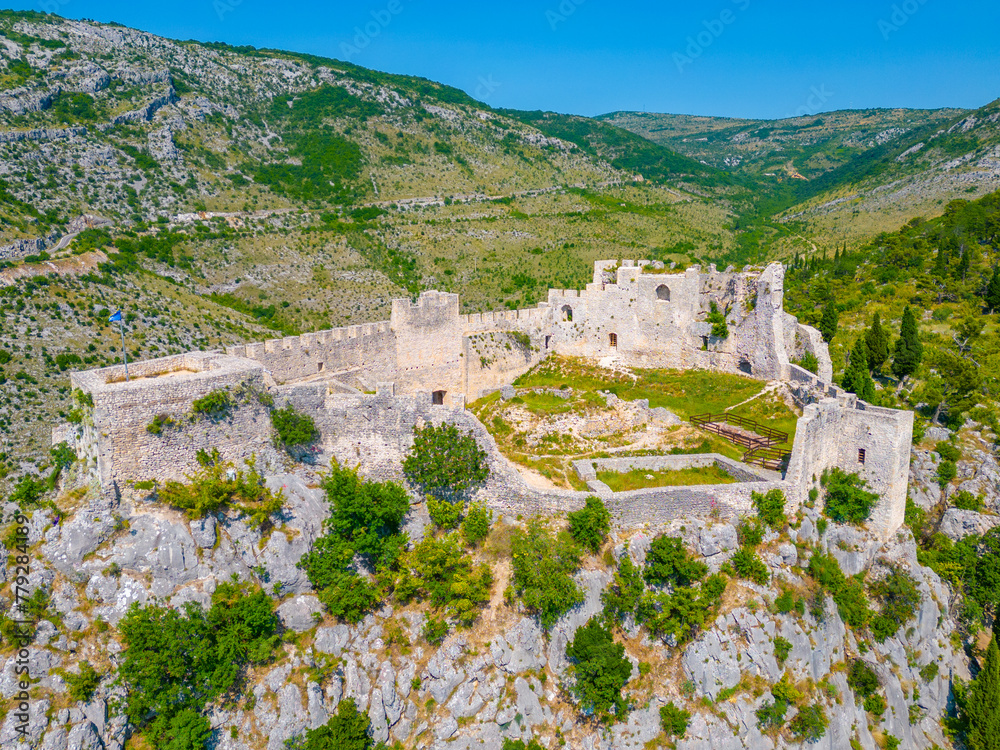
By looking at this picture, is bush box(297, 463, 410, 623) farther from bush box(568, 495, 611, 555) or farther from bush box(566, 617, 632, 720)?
bush box(566, 617, 632, 720)

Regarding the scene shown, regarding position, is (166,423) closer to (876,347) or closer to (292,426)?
(292,426)

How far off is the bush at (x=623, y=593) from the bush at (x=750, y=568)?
334 cm

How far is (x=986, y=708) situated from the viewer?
22922 mm

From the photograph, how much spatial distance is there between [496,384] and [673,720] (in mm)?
18203

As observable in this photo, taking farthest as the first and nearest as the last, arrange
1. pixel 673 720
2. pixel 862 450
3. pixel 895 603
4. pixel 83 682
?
pixel 862 450 → pixel 895 603 → pixel 673 720 → pixel 83 682

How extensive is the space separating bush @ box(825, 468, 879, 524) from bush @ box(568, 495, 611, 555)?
9.04m

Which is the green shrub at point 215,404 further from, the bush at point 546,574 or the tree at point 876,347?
the tree at point 876,347

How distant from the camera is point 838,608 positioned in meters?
23.5

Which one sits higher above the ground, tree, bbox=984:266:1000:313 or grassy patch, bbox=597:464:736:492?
tree, bbox=984:266:1000:313

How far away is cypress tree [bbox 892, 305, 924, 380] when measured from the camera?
34156 millimetres

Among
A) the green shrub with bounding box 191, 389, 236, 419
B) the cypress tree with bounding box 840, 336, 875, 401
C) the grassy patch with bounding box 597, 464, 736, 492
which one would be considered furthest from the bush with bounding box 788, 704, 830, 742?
the green shrub with bounding box 191, 389, 236, 419

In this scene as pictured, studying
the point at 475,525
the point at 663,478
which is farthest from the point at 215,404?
the point at 663,478

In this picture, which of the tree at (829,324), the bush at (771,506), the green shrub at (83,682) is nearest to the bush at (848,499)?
the bush at (771,506)

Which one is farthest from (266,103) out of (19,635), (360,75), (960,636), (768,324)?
(960,636)
